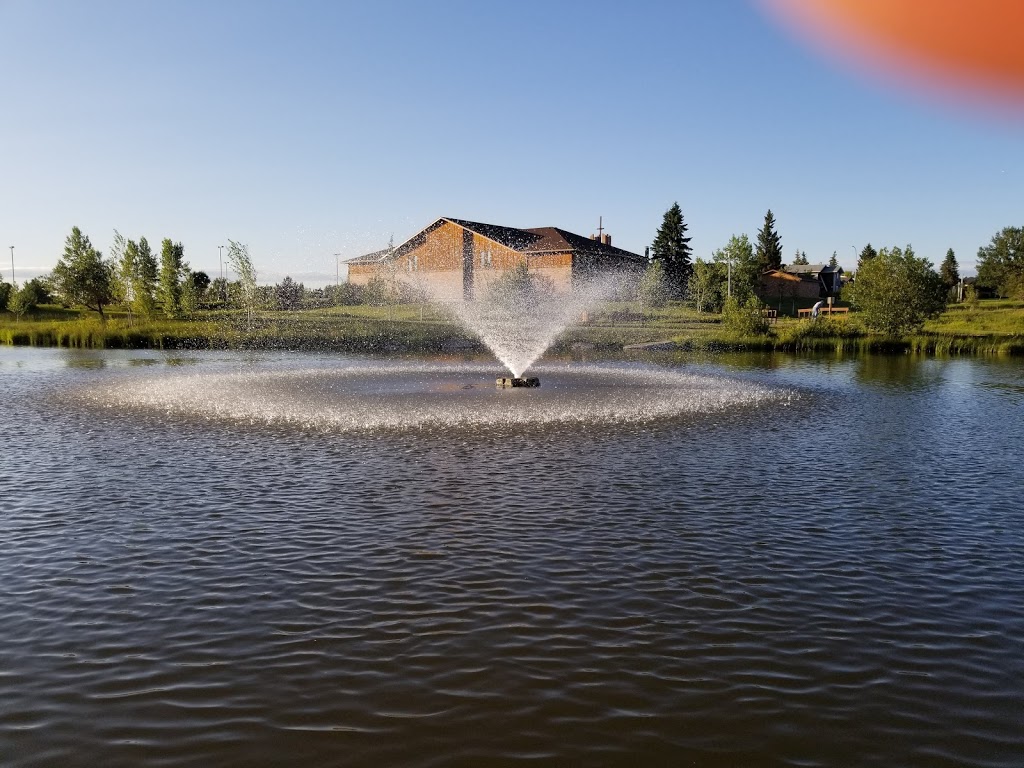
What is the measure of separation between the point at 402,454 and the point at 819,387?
2693 cm

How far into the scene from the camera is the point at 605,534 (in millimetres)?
13953

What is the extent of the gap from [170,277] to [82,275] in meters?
12.2

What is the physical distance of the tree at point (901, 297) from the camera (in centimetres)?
7331

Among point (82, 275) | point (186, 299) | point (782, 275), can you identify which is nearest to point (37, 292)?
point (82, 275)

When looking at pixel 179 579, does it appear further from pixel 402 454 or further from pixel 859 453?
pixel 859 453

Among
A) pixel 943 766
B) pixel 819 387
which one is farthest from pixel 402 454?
pixel 819 387

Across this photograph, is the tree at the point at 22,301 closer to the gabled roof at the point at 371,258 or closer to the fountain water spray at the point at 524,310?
the gabled roof at the point at 371,258

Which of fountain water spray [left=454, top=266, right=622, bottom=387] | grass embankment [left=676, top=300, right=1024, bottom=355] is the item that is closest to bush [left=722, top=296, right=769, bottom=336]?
grass embankment [left=676, top=300, right=1024, bottom=355]

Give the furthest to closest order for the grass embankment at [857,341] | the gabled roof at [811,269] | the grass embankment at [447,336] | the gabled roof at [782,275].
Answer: the gabled roof at [811,269], the gabled roof at [782,275], the grass embankment at [447,336], the grass embankment at [857,341]

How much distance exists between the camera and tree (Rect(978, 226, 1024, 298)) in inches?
5969

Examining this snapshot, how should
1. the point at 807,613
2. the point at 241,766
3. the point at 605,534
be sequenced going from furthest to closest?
the point at 605,534, the point at 807,613, the point at 241,766

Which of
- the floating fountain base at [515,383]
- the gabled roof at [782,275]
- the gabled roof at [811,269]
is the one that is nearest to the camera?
the floating fountain base at [515,383]

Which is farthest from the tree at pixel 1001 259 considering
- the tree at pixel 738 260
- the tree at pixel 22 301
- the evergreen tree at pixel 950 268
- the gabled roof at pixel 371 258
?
the tree at pixel 22 301

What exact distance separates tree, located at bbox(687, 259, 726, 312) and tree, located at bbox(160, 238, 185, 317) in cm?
6806
